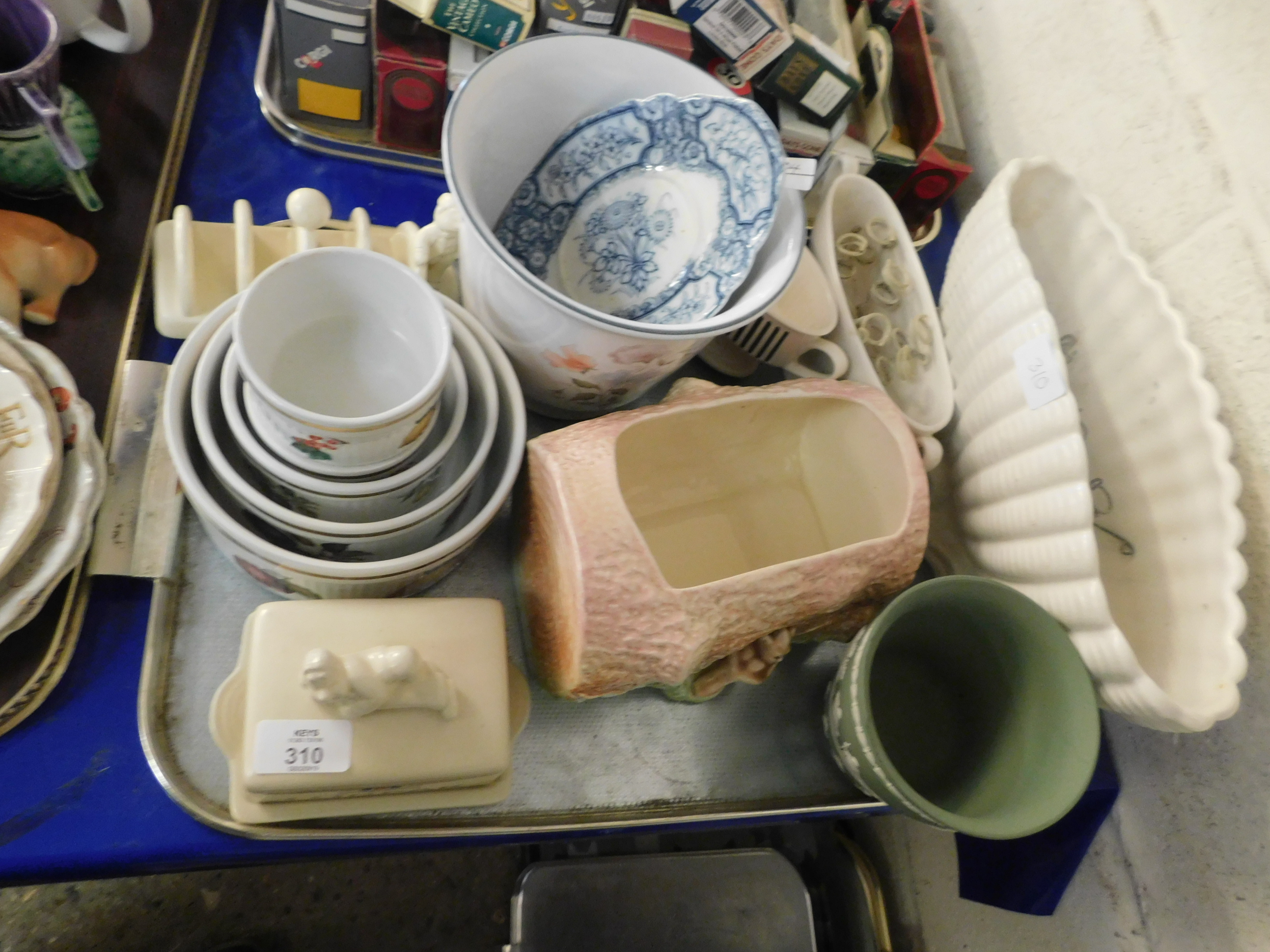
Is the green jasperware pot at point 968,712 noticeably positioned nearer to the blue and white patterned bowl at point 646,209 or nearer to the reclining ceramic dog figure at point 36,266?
the blue and white patterned bowl at point 646,209

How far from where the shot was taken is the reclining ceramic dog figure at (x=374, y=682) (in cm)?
33

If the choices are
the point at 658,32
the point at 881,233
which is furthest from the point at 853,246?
the point at 658,32

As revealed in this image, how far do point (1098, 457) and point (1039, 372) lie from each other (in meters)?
0.10

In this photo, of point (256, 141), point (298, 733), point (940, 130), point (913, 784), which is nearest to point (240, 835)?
point (298, 733)

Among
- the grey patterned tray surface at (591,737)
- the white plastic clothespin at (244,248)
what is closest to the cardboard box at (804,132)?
the grey patterned tray surface at (591,737)

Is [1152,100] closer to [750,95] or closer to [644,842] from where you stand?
[750,95]

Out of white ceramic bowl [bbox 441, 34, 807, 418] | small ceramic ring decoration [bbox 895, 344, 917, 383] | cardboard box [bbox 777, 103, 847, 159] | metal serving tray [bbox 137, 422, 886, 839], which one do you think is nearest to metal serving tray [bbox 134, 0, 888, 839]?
metal serving tray [bbox 137, 422, 886, 839]

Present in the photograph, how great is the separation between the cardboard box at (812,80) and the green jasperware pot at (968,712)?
1.41ft

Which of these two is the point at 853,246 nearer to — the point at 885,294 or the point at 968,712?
the point at 885,294

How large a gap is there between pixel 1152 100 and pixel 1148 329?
235 mm

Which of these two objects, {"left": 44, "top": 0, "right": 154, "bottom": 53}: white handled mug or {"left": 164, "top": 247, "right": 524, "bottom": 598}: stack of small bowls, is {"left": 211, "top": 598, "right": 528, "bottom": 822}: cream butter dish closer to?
{"left": 164, "top": 247, "right": 524, "bottom": 598}: stack of small bowls

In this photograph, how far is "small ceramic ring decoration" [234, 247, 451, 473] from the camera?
352mm

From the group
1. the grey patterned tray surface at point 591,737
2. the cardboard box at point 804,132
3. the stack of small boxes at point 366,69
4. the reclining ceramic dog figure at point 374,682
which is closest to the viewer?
the reclining ceramic dog figure at point 374,682

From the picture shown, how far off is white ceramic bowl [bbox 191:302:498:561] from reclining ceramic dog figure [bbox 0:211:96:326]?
0.14m
